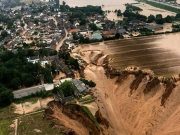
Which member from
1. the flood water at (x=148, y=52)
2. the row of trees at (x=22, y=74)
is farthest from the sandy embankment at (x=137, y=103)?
the row of trees at (x=22, y=74)

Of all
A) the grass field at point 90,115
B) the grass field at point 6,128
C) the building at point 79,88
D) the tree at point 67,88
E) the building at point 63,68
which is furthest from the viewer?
the building at point 63,68

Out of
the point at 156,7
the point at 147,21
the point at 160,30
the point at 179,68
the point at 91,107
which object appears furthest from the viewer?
the point at 156,7

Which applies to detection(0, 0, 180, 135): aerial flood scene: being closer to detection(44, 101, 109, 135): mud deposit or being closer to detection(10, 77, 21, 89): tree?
detection(44, 101, 109, 135): mud deposit

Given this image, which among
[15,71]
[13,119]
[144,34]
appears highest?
[144,34]

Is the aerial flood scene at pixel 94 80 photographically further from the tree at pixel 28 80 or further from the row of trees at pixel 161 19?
the row of trees at pixel 161 19

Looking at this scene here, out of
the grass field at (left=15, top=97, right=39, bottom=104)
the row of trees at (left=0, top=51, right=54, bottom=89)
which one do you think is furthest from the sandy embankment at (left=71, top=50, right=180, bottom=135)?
the grass field at (left=15, top=97, right=39, bottom=104)

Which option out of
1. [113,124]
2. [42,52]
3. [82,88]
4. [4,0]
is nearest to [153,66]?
[82,88]

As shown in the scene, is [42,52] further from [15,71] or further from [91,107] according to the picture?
[91,107]
